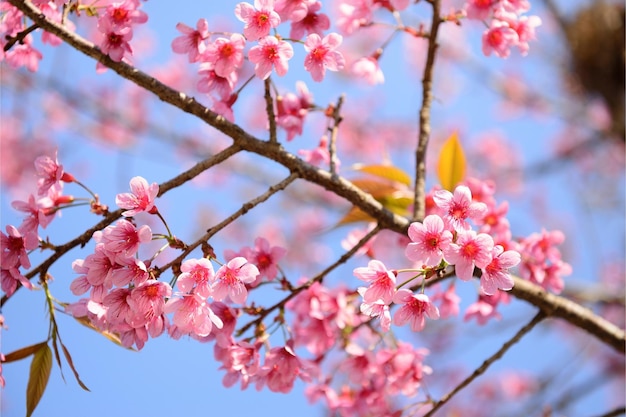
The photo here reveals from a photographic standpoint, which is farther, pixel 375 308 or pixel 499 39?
pixel 499 39

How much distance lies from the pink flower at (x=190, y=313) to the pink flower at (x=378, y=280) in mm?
240

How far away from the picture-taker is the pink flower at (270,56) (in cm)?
103

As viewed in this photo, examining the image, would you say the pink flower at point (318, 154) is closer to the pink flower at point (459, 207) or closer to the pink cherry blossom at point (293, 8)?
the pink cherry blossom at point (293, 8)

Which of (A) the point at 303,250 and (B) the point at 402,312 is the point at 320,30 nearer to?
(B) the point at 402,312

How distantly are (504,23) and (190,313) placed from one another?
906 millimetres

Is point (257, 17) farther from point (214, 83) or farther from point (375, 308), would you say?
point (375, 308)

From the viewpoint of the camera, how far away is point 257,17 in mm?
1021

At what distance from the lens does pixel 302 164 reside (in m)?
1.14

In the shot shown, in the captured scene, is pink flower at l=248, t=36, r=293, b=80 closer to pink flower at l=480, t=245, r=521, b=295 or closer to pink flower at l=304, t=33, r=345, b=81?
pink flower at l=304, t=33, r=345, b=81

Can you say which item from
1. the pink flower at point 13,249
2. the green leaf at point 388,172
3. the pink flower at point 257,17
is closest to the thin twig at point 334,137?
the green leaf at point 388,172

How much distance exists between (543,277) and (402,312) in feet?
1.70

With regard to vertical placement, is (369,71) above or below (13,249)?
above

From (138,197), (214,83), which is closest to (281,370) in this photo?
(138,197)

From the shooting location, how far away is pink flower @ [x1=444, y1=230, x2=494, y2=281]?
2.79 feet
